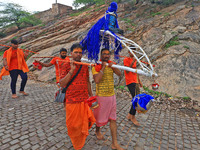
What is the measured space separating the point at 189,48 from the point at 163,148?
642 cm

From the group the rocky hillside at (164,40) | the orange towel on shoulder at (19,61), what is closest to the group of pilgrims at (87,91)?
the orange towel on shoulder at (19,61)

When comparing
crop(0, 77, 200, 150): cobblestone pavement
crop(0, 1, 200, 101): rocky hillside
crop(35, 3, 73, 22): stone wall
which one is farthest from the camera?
crop(35, 3, 73, 22): stone wall

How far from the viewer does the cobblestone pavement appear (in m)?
2.62

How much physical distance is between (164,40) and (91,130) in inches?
292

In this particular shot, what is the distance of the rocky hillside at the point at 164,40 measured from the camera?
5906 mm

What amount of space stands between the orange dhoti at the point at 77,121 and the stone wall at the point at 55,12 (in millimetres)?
23518

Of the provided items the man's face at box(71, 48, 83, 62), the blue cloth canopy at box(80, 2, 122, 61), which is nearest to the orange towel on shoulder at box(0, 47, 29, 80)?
the blue cloth canopy at box(80, 2, 122, 61)

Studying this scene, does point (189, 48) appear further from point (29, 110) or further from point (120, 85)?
point (29, 110)

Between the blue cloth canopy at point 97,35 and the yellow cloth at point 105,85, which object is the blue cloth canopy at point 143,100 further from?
the blue cloth canopy at point 97,35

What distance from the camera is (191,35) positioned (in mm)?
7762

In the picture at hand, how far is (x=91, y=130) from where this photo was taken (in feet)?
10.3

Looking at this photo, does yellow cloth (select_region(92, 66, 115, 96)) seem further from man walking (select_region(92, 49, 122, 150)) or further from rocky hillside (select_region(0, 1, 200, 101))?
rocky hillside (select_region(0, 1, 200, 101))

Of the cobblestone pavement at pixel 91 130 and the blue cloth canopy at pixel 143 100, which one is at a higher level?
the blue cloth canopy at pixel 143 100

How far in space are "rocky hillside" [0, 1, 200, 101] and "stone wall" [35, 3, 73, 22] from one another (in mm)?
9533
